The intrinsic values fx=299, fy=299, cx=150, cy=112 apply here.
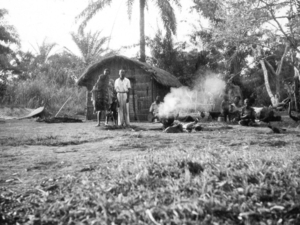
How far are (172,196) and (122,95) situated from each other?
806cm

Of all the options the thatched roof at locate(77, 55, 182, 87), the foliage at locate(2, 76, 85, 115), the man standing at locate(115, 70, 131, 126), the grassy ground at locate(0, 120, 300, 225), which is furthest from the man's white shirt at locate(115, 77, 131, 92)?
the foliage at locate(2, 76, 85, 115)

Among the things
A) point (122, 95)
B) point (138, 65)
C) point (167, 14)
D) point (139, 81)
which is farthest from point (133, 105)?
point (167, 14)

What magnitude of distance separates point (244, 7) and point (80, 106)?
1649cm

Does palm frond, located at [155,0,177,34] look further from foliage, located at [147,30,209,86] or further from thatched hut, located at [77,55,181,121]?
thatched hut, located at [77,55,181,121]

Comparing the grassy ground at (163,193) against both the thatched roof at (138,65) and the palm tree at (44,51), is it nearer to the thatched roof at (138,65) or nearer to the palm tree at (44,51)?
the thatched roof at (138,65)

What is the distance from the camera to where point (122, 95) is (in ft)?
34.0

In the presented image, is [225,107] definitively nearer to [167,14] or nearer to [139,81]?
[139,81]

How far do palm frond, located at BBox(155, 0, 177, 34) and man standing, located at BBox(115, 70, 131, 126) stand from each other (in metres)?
10.1

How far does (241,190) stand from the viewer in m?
2.50

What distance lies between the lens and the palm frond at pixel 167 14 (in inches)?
735

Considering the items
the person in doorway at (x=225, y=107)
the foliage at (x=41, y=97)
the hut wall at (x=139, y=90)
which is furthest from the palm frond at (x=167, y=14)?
the foliage at (x=41, y=97)

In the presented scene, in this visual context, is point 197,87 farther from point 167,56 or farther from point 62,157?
point 62,157

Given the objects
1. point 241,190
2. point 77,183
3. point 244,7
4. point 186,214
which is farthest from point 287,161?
point 244,7

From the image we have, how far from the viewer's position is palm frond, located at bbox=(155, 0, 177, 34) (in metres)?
18.7
